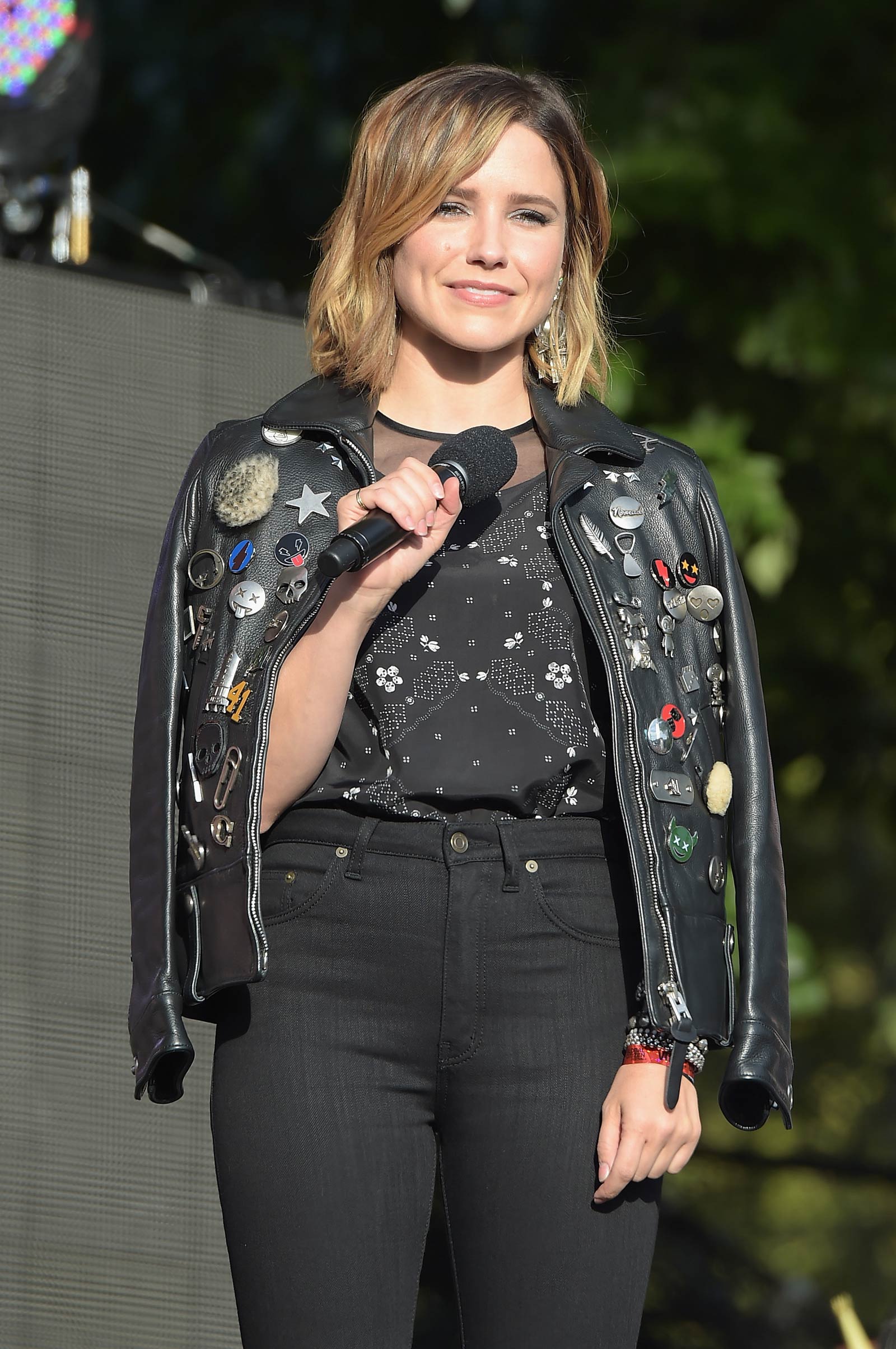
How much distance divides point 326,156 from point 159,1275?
10.9 feet

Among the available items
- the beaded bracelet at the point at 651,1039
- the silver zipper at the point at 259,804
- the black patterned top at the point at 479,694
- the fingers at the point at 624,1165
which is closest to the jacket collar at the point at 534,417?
the black patterned top at the point at 479,694

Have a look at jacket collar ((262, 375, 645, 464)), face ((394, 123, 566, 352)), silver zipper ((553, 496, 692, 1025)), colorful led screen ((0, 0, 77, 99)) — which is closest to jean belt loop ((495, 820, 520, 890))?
silver zipper ((553, 496, 692, 1025))

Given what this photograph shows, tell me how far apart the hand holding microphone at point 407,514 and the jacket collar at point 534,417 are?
0.13 meters

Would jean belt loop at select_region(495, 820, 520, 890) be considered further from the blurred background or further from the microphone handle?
the blurred background

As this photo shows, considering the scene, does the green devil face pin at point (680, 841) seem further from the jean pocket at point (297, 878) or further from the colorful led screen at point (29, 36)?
the colorful led screen at point (29, 36)

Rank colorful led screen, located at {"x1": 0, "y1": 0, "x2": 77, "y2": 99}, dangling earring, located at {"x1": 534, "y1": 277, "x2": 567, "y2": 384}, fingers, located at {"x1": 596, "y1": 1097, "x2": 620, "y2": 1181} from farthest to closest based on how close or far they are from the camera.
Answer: colorful led screen, located at {"x1": 0, "y1": 0, "x2": 77, "y2": 99}, dangling earring, located at {"x1": 534, "y1": 277, "x2": 567, "y2": 384}, fingers, located at {"x1": 596, "y1": 1097, "x2": 620, "y2": 1181}

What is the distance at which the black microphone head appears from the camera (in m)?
2.09

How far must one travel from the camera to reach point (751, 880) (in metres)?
2.22

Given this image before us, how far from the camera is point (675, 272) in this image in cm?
573

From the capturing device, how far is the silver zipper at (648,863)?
2.06 meters

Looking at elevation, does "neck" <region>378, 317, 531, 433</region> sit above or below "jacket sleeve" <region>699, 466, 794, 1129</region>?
above

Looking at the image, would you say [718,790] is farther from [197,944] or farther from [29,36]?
[29,36]

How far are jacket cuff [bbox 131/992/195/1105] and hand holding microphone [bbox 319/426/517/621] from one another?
47 cm

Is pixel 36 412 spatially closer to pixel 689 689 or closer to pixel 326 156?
pixel 689 689
